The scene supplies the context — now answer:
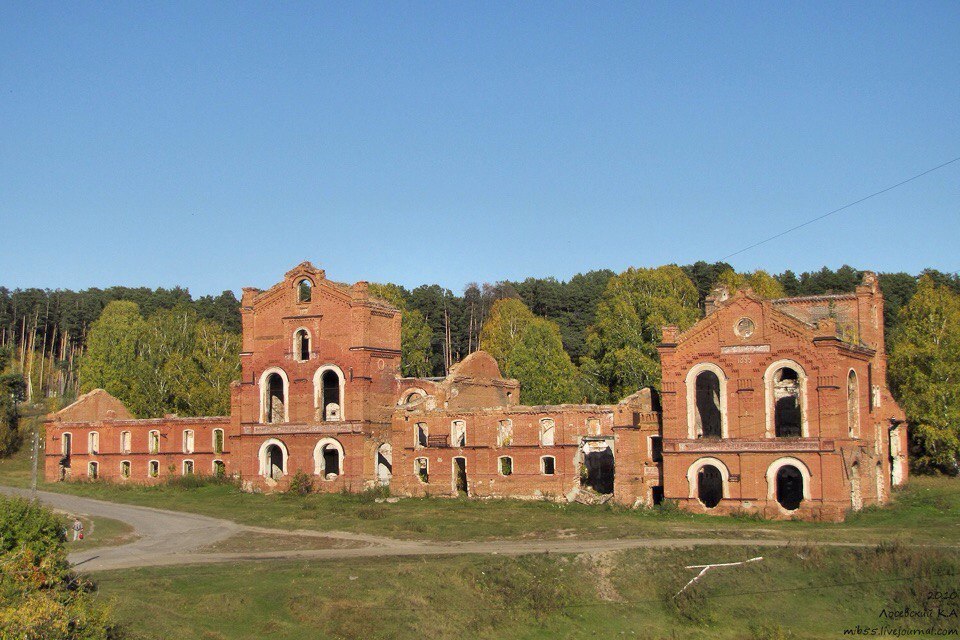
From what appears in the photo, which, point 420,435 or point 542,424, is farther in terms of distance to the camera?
point 420,435

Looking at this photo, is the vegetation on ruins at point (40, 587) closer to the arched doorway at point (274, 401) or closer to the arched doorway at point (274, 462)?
the arched doorway at point (274, 462)

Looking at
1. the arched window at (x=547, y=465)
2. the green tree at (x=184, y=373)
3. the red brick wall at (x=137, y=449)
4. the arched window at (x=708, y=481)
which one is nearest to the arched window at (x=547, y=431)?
the arched window at (x=547, y=465)

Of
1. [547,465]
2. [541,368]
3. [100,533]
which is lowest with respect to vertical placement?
[100,533]

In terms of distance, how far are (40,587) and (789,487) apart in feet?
117

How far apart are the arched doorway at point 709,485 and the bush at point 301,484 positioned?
21.4 metres

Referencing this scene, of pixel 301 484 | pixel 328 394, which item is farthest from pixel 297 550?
pixel 328 394

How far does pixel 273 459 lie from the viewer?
58.9 meters

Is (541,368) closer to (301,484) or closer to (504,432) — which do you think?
(504,432)

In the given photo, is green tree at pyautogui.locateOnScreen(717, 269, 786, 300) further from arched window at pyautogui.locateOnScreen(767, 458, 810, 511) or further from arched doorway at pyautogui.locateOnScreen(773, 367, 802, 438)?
arched window at pyautogui.locateOnScreen(767, 458, 810, 511)

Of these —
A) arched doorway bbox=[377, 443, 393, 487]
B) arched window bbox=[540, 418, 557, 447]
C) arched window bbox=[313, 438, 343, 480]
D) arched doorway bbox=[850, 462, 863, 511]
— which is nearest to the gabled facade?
arched doorway bbox=[850, 462, 863, 511]

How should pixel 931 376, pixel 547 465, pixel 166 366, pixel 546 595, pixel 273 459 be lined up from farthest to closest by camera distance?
pixel 166 366, pixel 931 376, pixel 273 459, pixel 547 465, pixel 546 595

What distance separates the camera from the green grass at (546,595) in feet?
98.1

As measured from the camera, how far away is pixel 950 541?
37375 millimetres

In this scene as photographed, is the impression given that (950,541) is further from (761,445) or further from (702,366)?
(702,366)
